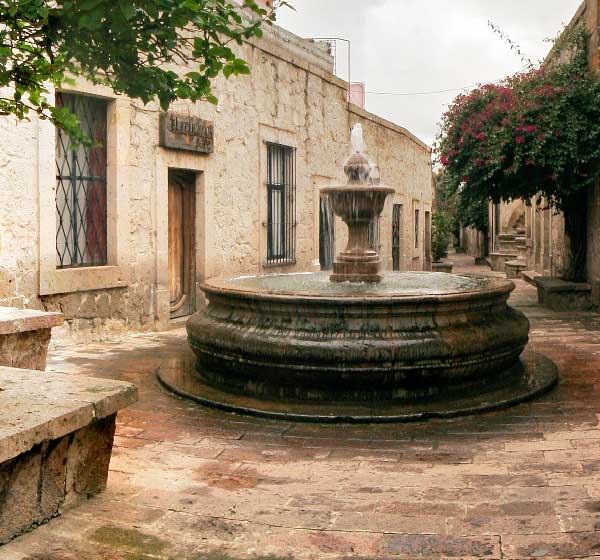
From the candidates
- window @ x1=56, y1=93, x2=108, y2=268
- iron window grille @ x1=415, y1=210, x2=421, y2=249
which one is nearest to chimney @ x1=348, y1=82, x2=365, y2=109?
iron window grille @ x1=415, y1=210, x2=421, y2=249

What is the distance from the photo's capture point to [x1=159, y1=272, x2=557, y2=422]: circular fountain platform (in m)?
4.85

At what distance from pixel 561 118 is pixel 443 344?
686 centimetres

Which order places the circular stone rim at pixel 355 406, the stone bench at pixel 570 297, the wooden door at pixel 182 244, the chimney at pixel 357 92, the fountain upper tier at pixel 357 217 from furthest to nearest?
1. the chimney at pixel 357 92
2. the stone bench at pixel 570 297
3. the wooden door at pixel 182 244
4. the fountain upper tier at pixel 357 217
5. the circular stone rim at pixel 355 406

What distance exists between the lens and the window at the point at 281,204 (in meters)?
12.0

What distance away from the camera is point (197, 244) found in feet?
32.3

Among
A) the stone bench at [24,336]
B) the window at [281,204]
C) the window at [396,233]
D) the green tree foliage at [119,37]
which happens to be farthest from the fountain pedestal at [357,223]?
the window at [396,233]

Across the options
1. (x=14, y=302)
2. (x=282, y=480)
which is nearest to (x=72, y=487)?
(x=282, y=480)

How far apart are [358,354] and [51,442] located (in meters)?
2.28

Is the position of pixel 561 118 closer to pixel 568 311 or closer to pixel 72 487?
pixel 568 311

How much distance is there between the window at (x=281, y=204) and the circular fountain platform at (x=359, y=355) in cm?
668

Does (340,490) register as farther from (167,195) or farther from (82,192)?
(167,195)

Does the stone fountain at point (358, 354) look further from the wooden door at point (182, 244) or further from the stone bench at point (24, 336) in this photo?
the wooden door at point (182, 244)

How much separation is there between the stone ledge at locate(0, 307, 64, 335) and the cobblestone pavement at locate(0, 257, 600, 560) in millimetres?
820

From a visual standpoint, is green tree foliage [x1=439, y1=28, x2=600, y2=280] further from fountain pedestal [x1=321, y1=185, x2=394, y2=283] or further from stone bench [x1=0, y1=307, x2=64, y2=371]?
stone bench [x1=0, y1=307, x2=64, y2=371]
